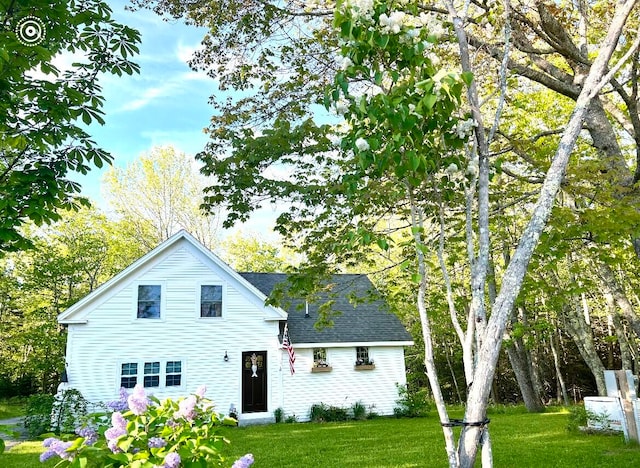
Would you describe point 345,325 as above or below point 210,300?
below

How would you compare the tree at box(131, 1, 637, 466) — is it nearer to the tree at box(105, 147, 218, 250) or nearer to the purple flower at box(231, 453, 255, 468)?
the purple flower at box(231, 453, 255, 468)

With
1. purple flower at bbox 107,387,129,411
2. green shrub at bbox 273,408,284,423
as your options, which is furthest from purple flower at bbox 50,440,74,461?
green shrub at bbox 273,408,284,423

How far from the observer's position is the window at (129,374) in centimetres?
1304

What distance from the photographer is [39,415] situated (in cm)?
1188

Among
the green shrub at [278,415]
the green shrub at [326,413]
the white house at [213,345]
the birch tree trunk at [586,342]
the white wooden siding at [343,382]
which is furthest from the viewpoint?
the white wooden siding at [343,382]

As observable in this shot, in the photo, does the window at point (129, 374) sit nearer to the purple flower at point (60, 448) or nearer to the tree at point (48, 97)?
the tree at point (48, 97)

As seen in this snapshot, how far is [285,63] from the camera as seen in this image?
6027 millimetres

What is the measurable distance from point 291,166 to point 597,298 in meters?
15.0

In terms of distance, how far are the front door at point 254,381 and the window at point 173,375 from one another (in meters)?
2.21

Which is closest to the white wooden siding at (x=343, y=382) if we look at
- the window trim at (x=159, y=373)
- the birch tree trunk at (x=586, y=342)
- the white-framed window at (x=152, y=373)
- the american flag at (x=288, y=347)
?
the american flag at (x=288, y=347)

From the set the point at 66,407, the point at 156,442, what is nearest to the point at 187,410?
the point at 156,442

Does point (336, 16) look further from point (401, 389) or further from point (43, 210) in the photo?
point (401, 389)

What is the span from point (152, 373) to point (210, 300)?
2716 mm

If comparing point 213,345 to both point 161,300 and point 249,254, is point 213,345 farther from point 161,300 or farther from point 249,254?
point 249,254
